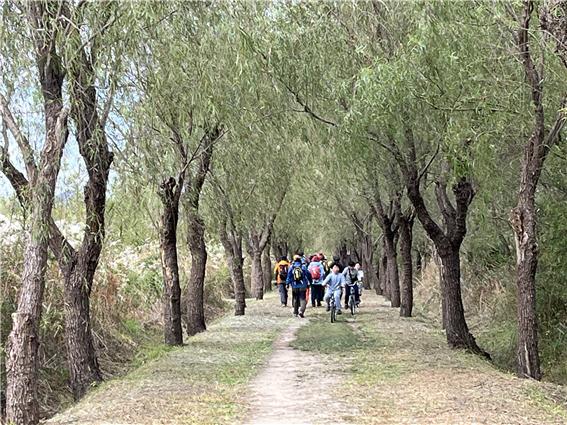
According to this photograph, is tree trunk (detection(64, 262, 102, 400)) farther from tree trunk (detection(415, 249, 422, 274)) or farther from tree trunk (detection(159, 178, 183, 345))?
tree trunk (detection(415, 249, 422, 274))

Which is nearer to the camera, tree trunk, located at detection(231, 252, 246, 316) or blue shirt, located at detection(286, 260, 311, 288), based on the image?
blue shirt, located at detection(286, 260, 311, 288)

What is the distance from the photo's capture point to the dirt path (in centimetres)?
792

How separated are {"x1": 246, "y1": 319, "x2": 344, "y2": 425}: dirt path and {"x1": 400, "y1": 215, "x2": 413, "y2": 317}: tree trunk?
26.5 ft

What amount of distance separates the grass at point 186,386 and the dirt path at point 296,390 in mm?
237

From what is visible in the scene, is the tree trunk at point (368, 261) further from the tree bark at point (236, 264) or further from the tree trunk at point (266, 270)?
the tree bark at point (236, 264)

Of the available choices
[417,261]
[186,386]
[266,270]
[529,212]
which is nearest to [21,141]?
[186,386]

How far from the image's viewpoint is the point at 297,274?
760 inches

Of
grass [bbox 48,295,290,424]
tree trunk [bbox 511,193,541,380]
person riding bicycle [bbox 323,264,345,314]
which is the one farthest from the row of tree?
person riding bicycle [bbox 323,264,345,314]

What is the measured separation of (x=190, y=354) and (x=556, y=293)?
7.23m

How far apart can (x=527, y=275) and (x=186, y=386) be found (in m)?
5.09

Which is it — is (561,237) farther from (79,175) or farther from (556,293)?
(79,175)

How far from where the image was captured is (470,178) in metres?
12.9

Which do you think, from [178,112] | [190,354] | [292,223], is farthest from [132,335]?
[292,223]

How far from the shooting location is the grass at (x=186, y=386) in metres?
8.10
